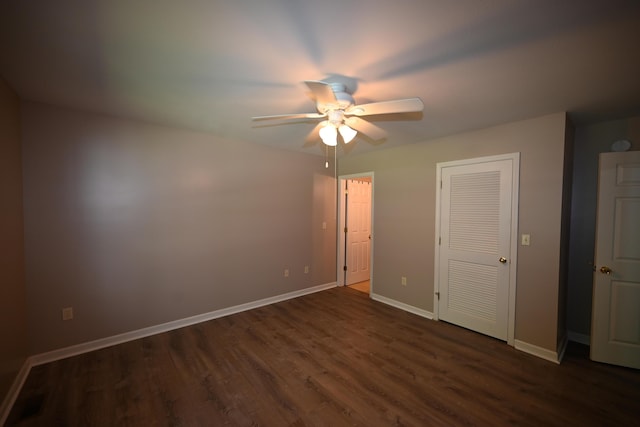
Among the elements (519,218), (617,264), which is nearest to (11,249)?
(519,218)

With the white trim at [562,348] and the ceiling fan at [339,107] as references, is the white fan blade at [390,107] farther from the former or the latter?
the white trim at [562,348]

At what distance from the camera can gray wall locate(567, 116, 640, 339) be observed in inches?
105

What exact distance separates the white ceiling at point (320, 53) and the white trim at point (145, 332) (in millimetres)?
2370

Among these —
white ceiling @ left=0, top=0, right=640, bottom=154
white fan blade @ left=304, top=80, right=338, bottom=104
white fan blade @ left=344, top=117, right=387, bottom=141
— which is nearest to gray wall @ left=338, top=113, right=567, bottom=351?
white ceiling @ left=0, top=0, right=640, bottom=154

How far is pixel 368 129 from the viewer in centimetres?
292

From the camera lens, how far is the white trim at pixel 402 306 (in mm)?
3369

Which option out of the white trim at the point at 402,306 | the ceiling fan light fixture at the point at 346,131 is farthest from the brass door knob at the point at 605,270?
the ceiling fan light fixture at the point at 346,131

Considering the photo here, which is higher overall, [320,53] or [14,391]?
[320,53]

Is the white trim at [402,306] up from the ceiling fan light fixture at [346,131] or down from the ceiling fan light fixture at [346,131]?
down

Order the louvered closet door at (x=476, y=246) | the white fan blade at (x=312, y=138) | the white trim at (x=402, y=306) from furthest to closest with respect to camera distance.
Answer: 1. the white trim at (x=402, y=306)
2. the white fan blade at (x=312, y=138)
3. the louvered closet door at (x=476, y=246)

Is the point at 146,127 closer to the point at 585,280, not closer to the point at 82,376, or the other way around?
the point at 82,376

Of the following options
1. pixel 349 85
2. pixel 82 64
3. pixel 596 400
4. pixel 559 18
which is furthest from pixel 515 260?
pixel 82 64

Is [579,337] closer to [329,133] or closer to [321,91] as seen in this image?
[329,133]

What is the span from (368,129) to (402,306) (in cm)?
257
